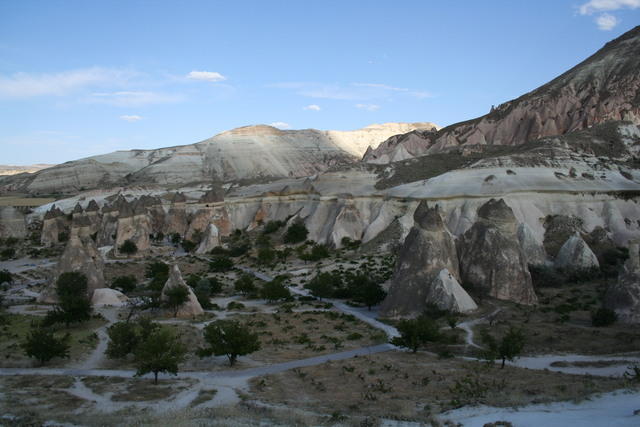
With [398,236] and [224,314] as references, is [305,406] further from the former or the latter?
[398,236]

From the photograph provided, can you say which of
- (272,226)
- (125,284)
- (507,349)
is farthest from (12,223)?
(507,349)

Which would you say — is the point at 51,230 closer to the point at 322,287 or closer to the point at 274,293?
the point at 274,293

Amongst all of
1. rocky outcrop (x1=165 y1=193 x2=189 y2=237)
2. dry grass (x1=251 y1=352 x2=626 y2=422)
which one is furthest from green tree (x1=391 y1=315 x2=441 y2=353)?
rocky outcrop (x1=165 y1=193 x2=189 y2=237)

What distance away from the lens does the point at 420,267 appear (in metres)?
24.9

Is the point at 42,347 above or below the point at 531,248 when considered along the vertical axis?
below

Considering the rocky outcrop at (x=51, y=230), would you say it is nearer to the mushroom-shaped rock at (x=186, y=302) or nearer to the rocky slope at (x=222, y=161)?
the mushroom-shaped rock at (x=186, y=302)

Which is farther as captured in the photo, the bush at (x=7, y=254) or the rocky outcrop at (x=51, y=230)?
the rocky outcrop at (x=51, y=230)

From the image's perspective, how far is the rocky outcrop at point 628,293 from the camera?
70.5 ft

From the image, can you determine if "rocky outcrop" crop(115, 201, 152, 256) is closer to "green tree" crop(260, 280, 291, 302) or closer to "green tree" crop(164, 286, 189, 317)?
"green tree" crop(260, 280, 291, 302)

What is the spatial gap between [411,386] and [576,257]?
19.6 m

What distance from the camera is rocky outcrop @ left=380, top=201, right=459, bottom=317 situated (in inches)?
963

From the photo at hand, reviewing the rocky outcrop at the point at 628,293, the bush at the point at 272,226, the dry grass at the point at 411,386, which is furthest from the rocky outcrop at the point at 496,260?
the bush at the point at 272,226

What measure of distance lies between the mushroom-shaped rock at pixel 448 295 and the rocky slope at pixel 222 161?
82610 millimetres

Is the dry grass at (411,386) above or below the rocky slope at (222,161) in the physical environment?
below
